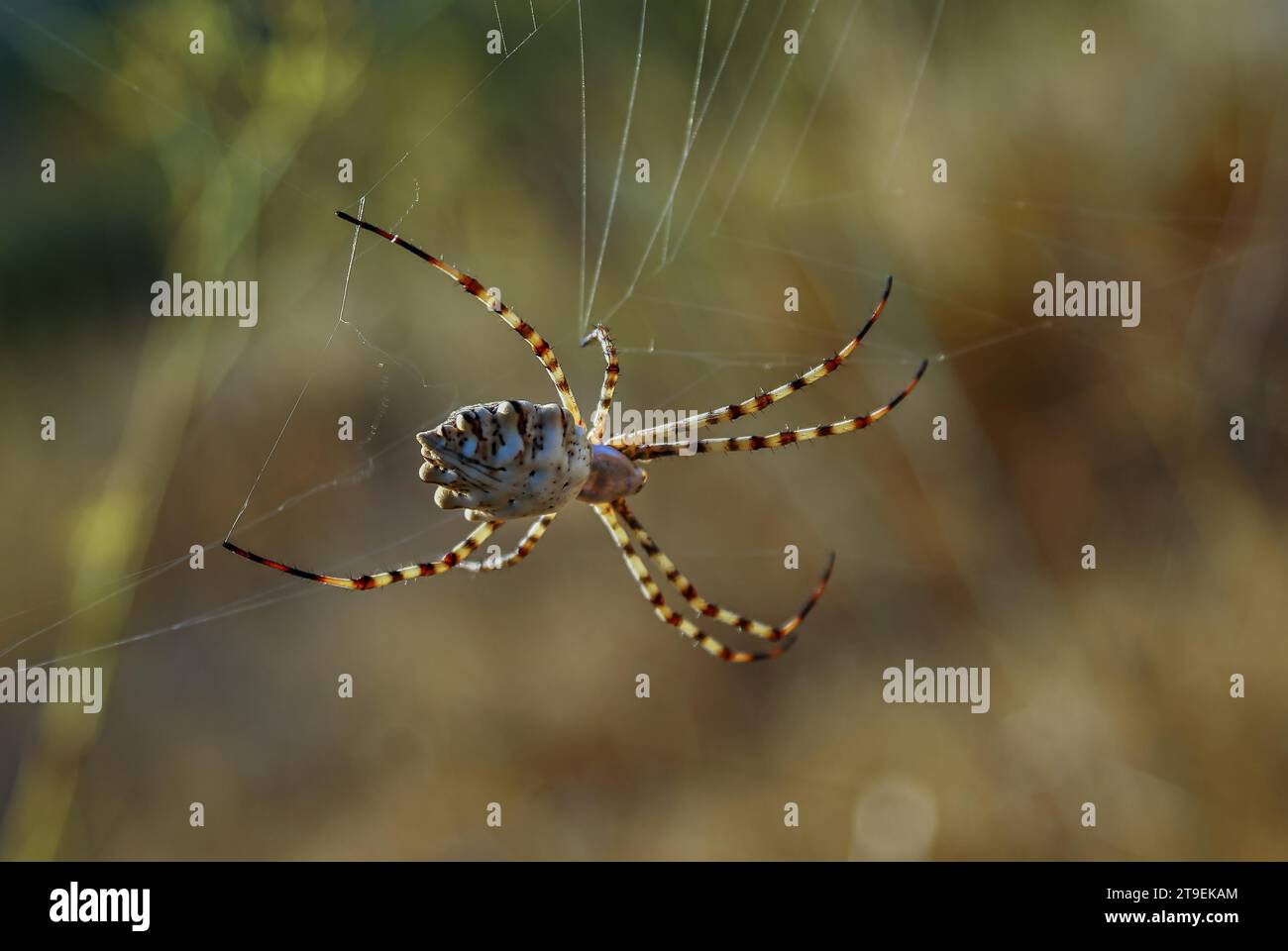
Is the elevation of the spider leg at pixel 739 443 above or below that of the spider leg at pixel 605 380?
below

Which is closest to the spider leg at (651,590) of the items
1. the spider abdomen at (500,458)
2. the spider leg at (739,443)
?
the spider leg at (739,443)

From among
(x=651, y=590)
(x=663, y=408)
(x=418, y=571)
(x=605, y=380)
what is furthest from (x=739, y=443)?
(x=663, y=408)

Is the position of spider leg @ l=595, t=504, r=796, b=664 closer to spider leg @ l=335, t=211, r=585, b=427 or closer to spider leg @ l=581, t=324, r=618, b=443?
spider leg @ l=581, t=324, r=618, b=443

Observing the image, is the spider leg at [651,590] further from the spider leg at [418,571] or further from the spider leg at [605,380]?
the spider leg at [418,571]

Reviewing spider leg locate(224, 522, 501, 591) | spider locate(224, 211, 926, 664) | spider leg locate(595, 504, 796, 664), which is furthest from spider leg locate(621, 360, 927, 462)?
spider leg locate(224, 522, 501, 591)

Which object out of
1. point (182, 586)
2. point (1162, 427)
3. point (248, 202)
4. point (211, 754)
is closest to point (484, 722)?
point (211, 754)
